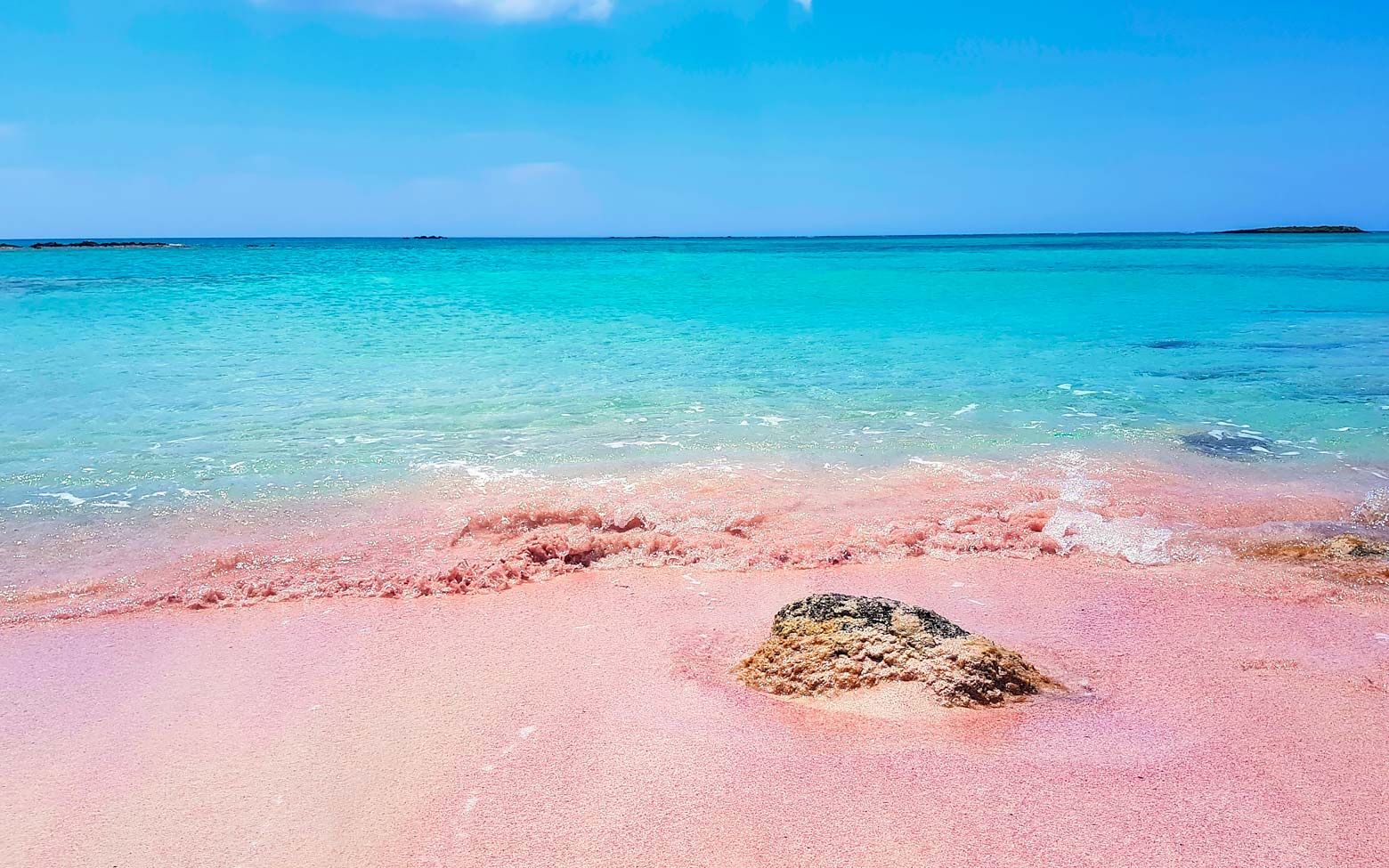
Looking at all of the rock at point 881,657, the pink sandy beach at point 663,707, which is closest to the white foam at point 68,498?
the pink sandy beach at point 663,707

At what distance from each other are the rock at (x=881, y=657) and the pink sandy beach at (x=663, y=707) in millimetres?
110

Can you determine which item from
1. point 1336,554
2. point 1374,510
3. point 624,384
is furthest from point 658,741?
point 624,384

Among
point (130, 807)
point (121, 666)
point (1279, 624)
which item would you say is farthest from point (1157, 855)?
point (121, 666)

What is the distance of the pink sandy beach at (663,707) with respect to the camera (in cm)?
270

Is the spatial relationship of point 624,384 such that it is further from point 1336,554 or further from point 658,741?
point 658,741

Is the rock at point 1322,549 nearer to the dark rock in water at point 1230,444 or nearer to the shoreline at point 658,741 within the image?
the shoreline at point 658,741

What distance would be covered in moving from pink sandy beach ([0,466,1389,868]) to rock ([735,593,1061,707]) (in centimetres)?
11

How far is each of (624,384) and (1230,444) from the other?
694 centimetres

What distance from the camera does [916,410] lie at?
951 centimetres

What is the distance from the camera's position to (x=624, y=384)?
11.2 m

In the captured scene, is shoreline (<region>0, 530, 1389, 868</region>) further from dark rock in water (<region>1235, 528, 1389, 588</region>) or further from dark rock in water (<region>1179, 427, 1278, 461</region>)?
dark rock in water (<region>1179, 427, 1278, 461</region>)

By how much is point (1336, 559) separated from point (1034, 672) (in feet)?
9.41

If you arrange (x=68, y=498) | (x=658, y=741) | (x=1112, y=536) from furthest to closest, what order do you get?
1. (x=68, y=498)
2. (x=1112, y=536)
3. (x=658, y=741)

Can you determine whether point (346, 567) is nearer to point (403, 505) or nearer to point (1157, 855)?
point (403, 505)
